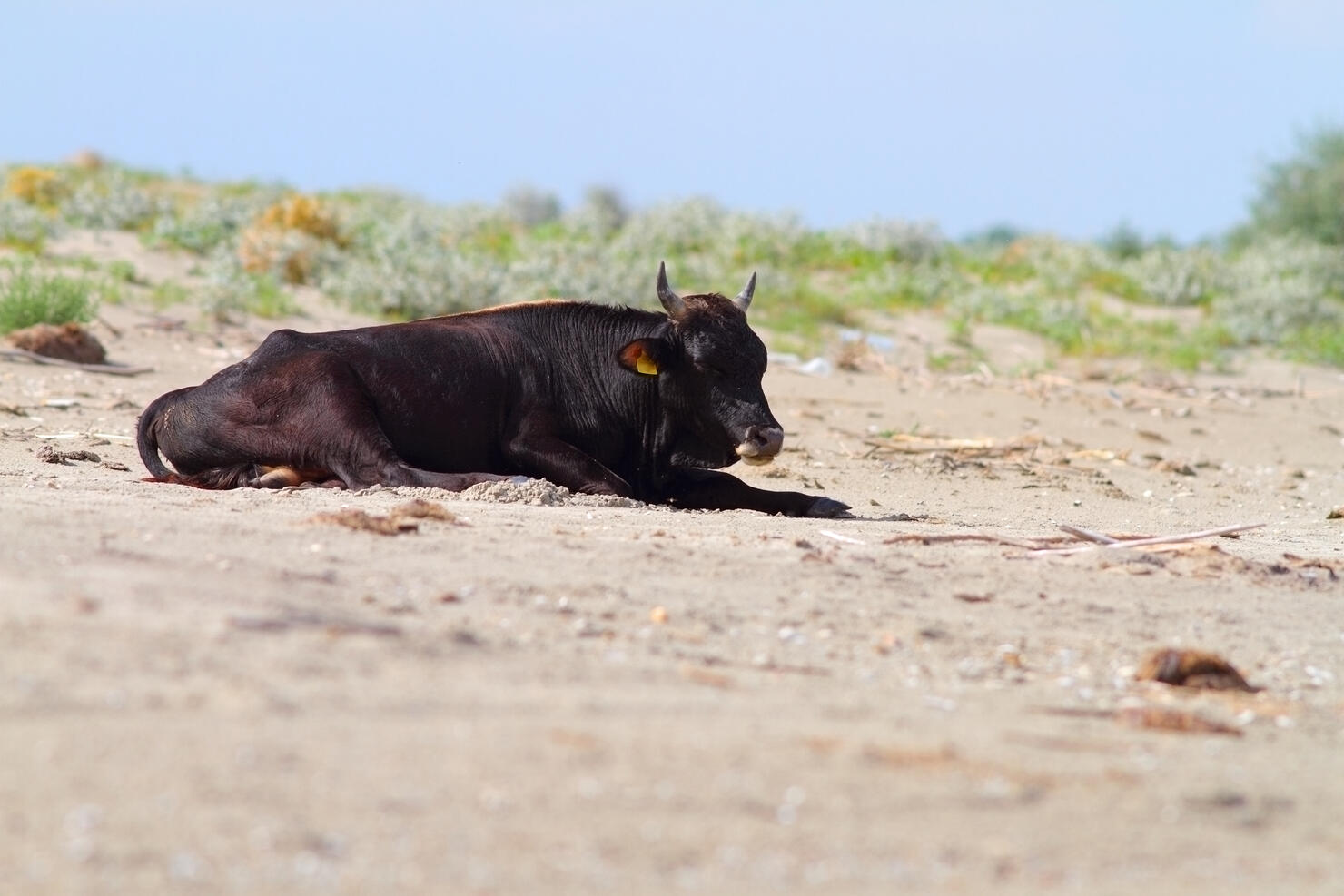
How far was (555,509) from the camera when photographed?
764 centimetres

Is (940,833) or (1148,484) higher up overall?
(940,833)

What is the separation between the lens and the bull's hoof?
8.62 metres

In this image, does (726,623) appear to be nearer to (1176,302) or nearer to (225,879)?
(225,879)

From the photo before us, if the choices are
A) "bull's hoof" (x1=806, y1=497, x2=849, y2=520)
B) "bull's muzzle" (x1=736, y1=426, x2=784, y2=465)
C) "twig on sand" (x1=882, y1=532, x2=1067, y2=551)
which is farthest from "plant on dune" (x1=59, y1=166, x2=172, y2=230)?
"twig on sand" (x1=882, y1=532, x2=1067, y2=551)

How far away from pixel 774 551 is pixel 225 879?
3.49 metres

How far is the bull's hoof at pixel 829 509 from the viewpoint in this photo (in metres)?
8.62

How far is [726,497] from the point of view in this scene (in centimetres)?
906

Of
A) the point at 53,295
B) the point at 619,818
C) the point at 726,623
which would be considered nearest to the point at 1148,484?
the point at 726,623

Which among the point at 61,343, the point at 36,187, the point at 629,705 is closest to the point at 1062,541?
the point at 629,705

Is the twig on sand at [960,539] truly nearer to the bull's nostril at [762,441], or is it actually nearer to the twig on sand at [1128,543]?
the twig on sand at [1128,543]

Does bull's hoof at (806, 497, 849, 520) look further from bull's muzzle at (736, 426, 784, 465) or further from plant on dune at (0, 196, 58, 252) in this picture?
plant on dune at (0, 196, 58, 252)

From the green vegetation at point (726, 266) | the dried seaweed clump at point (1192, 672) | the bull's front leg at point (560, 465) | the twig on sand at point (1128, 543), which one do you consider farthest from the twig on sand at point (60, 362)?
the dried seaweed clump at point (1192, 672)

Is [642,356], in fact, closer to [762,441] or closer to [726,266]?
[762,441]

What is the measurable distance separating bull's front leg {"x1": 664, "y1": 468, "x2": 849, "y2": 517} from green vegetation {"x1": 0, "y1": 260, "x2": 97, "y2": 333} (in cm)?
577
